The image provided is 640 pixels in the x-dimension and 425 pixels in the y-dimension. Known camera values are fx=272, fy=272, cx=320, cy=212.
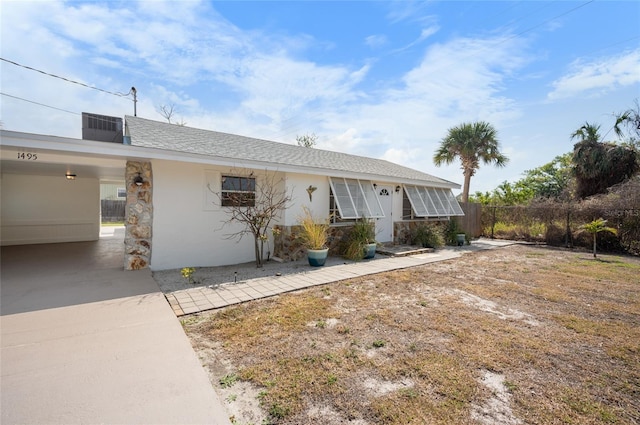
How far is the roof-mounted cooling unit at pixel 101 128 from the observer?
30.0 ft

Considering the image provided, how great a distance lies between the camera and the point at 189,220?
284 inches

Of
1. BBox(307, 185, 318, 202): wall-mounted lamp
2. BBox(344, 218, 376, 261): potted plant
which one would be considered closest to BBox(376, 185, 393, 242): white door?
BBox(344, 218, 376, 261): potted plant

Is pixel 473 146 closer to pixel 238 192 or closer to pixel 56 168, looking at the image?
pixel 238 192

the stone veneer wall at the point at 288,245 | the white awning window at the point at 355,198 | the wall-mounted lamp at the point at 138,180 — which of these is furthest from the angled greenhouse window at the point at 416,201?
Answer: the wall-mounted lamp at the point at 138,180

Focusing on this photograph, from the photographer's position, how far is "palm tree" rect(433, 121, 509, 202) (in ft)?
52.9

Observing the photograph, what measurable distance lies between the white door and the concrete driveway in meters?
8.04

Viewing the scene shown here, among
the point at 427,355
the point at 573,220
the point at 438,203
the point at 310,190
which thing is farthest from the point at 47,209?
the point at 573,220

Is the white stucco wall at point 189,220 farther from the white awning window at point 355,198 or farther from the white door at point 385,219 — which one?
the white door at point 385,219

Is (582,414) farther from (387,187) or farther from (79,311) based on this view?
(387,187)

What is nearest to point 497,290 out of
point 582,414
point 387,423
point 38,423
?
point 582,414

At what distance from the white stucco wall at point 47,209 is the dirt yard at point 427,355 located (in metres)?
11.1

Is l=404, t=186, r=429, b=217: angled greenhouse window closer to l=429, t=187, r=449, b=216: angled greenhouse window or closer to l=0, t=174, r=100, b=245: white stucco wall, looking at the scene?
l=429, t=187, r=449, b=216: angled greenhouse window

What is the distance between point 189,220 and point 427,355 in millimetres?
6379

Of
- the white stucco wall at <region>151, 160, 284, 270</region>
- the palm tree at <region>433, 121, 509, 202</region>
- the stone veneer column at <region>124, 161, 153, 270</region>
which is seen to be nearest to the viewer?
the stone veneer column at <region>124, 161, 153, 270</region>
